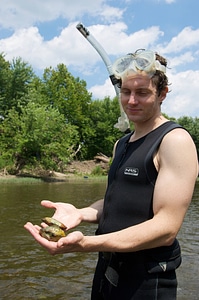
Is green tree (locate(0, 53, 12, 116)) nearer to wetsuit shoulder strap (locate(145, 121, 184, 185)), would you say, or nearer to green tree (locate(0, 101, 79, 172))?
green tree (locate(0, 101, 79, 172))

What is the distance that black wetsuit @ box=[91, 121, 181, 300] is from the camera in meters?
2.34

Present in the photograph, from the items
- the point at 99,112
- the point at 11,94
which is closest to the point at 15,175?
the point at 11,94

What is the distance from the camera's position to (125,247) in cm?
216

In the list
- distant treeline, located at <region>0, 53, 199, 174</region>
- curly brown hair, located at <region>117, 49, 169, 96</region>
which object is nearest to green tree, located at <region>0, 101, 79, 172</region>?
distant treeline, located at <region>0, 53, 199, 174</region>

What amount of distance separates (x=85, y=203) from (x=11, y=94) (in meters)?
33.5

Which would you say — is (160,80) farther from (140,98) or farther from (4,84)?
(4,84)

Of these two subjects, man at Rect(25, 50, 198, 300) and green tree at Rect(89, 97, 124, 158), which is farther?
green tree at Rect(89, 97, 124, 158)

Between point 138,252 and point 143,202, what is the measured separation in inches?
12.4

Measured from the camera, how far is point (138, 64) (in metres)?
2.50

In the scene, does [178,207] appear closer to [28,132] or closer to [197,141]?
[28,132]

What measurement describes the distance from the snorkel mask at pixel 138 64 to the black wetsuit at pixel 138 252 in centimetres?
38

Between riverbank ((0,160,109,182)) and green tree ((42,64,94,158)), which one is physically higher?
green tree ((42,64,94,158))

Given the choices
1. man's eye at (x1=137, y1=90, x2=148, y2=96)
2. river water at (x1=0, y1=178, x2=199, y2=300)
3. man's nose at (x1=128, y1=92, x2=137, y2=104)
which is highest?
man's eye at (x1=137, y1=90, x2=148, y2=96)

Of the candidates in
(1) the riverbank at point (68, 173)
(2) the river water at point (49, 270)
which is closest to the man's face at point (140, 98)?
(2) the river water at point (49, 270)
